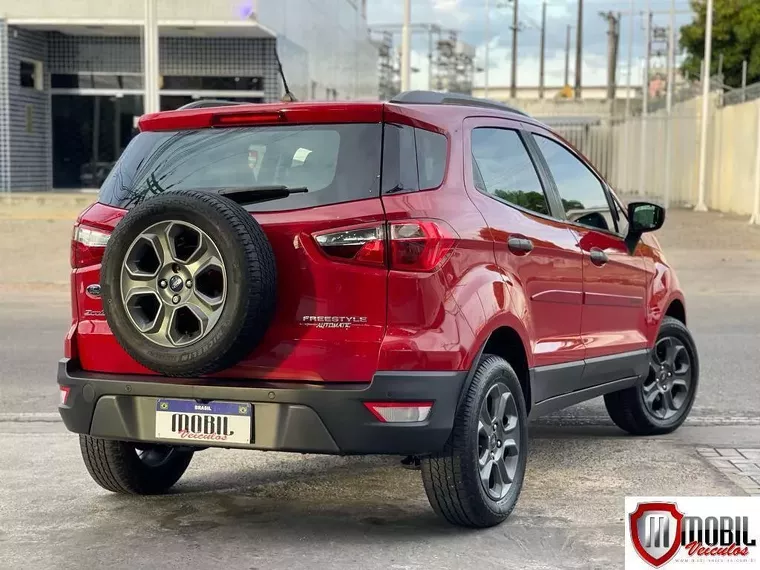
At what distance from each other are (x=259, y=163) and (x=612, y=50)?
76616 mm

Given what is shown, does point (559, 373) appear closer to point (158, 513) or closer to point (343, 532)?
point (343, 532)

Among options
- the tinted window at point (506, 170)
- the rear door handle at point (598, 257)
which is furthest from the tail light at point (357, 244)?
the rear door handle at point (598, 257)

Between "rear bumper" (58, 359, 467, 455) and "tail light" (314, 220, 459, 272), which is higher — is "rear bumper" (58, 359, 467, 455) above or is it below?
below

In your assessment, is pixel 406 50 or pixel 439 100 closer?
pixel 439 100

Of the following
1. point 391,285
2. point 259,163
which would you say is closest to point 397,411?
point 391,285

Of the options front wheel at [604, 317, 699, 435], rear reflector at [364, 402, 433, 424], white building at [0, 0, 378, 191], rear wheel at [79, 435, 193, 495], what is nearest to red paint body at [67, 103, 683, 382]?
rear reflector at [364, 402, 433, 424]

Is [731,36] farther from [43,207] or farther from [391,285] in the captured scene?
[391,285]

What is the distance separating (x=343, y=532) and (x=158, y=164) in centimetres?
174

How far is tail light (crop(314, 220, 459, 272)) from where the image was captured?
4359 mm

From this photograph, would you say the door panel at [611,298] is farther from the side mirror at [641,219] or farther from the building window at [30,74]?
the building window at [30,74]

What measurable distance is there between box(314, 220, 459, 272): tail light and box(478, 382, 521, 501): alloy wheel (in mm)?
674

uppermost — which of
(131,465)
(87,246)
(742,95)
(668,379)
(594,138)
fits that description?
(742,95)

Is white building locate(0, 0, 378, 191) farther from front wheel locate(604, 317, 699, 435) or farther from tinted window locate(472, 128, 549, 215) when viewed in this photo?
tinted window locate(472, 128, 549, 215)

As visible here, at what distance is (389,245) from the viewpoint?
4.36m
